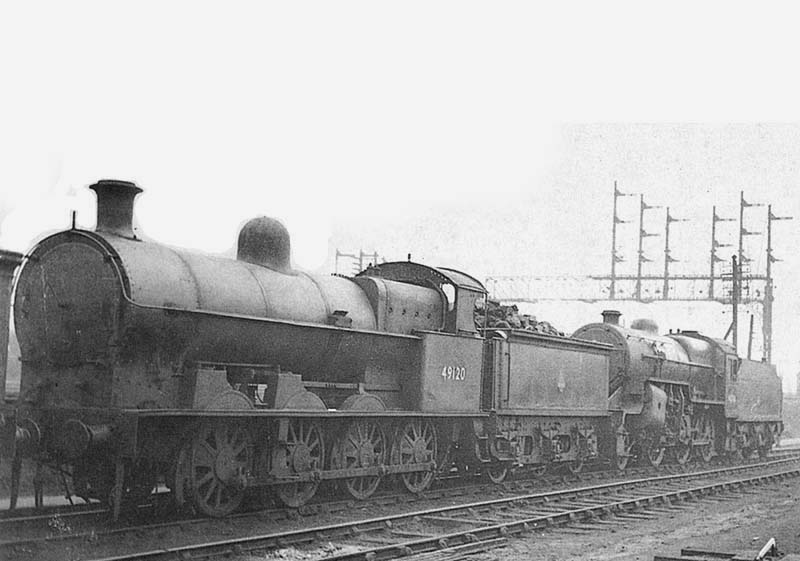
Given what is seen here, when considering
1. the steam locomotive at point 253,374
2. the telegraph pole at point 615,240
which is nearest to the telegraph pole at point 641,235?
the telegraph pole at point 615,240

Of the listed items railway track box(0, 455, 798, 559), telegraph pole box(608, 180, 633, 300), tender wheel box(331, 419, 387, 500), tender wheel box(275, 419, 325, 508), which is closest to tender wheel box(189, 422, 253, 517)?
railway track box(0, 455, 798, 559)

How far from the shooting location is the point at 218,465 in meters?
10.6

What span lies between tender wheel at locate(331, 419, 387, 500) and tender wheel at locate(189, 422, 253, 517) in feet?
4.87

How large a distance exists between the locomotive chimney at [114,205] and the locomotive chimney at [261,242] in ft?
5.63

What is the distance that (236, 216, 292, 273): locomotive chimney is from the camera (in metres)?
12.0

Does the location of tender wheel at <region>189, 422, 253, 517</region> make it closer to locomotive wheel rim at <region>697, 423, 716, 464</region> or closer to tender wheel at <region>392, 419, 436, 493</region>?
tender wheel at <region>392, 419, 436, 493</region>

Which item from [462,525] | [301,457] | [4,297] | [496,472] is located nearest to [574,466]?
[496,472]

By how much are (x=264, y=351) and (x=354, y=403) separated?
1.56 metres

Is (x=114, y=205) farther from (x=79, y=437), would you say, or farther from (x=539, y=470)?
(x=539, y=470)

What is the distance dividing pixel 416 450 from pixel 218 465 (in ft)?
12.6

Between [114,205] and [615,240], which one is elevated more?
[615,240]

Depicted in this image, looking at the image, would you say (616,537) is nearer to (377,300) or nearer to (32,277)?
(377,300)

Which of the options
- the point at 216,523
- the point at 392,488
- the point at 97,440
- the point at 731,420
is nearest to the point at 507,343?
the point at 392,488

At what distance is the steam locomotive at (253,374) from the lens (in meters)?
10.1
